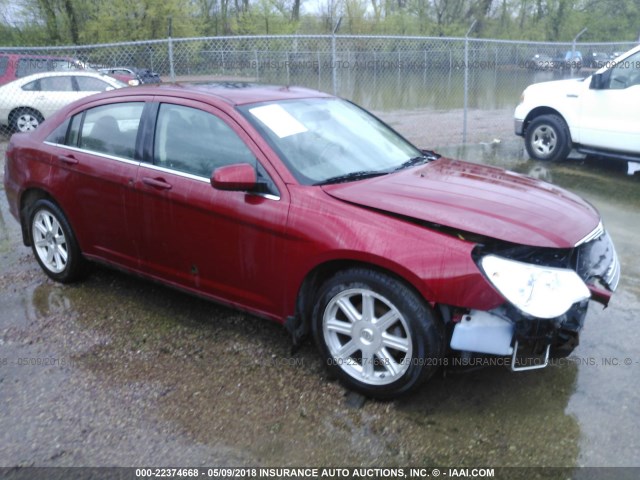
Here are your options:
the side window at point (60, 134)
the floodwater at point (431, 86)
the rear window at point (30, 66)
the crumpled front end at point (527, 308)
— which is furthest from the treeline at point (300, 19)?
the crumpled front end at point (527, 308)

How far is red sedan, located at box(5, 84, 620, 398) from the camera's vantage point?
9.43 feet

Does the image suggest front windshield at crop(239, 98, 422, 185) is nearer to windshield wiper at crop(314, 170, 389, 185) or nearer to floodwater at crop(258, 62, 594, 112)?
windshield wiper at crop(314, 170, 389, 185)

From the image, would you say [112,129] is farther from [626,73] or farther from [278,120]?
[626,73]

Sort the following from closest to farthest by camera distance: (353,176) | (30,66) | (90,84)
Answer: (353,176), (90,84), (30,66)

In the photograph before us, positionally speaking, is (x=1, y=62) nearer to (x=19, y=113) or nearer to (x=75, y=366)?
(x=19, y=113)

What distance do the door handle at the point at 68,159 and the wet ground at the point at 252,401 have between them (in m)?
1.08

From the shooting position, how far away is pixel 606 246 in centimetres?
348

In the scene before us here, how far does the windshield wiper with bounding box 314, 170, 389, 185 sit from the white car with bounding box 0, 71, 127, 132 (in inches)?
400

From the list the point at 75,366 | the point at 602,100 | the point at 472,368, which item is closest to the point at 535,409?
the point at 472,368

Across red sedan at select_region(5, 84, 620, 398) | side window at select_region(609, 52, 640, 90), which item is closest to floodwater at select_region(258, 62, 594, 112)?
side window at select_region(609, 52, 640, 90)

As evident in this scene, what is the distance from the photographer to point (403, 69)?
17.9m

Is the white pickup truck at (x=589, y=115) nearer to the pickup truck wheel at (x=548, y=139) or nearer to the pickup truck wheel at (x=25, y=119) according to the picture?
the pickup truck wheel at (x=548, y=139)

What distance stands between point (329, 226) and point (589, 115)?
6667 millimetres

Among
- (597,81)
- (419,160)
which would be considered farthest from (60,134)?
(597,81)
